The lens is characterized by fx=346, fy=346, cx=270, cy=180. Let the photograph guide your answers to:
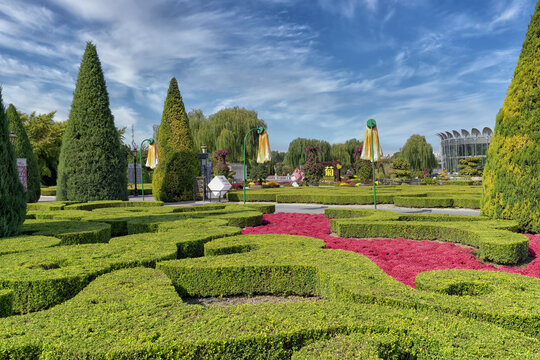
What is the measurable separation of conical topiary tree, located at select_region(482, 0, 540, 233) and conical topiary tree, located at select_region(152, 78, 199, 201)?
14.1m

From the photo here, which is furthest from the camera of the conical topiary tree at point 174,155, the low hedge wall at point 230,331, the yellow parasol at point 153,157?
the conical topiary tree at point 174,155

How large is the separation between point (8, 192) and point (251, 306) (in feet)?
18.1

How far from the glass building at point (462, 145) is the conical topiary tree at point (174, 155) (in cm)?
6312

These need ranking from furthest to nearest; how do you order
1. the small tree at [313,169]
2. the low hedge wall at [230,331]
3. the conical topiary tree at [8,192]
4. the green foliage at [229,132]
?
1. the green foliage at [229,132]
2. the small tree at [313,169]
3. the conical topiary tree at [8,192]
4. the low hedge wall at [230,331]

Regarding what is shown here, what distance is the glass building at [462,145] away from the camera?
2613 inches

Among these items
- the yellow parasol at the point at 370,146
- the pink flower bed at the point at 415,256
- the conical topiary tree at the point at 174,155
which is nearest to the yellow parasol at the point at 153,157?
the conical topiary tree at the point at 174,155

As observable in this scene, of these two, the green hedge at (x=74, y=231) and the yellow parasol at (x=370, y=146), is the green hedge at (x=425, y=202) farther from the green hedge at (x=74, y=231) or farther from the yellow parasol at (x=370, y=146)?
the green hedge at (x=74, y=231)

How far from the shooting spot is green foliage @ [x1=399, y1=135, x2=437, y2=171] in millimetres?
55250

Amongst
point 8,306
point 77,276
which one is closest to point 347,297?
point 77,276

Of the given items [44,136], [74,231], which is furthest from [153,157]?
[44,136]

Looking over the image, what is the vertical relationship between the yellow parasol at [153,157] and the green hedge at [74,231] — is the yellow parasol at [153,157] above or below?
above

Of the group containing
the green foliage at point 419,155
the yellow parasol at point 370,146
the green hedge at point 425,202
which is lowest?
the green hedge at point 425,202

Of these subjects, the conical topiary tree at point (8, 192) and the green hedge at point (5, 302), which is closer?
the green hedge at point (5, 302)

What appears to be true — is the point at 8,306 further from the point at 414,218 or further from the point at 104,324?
the point at 414,218
